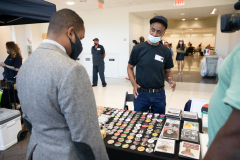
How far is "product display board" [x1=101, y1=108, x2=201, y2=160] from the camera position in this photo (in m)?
1.14

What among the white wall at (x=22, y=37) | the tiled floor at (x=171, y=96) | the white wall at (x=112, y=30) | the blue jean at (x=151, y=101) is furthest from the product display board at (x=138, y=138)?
the white wall at (x=22, y=37)

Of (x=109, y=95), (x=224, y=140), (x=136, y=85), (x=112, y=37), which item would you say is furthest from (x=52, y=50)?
(x=112, y=37)

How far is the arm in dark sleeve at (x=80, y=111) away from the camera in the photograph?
71 cm

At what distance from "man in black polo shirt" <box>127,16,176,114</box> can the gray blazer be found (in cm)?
124

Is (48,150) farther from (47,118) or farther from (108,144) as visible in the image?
(108,144)

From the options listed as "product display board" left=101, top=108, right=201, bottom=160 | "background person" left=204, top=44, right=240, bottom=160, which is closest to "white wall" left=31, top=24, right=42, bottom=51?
"product display board" left=101, top=108, right=201, bottom=160

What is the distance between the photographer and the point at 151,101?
78.2 inches

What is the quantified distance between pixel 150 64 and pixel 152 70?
73 millimetres

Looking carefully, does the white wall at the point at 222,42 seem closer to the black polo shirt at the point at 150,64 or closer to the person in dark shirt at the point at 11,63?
the black polo shirt at the point at 150,64

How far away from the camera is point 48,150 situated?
803 millimetres

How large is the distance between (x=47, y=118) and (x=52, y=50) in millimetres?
310

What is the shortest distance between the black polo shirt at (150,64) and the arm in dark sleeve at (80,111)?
4.09 ft

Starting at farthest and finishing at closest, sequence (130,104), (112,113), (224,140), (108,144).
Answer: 1. (130,104)
2. (112,113)
3. (108,144)
4. (224,140)

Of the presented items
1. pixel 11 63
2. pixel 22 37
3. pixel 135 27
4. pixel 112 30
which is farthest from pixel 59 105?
pixel 22 37
